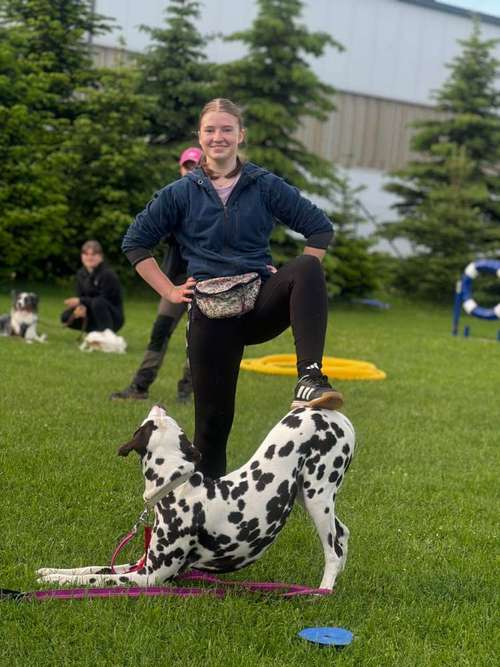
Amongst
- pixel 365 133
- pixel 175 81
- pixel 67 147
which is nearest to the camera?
pixel 67 147

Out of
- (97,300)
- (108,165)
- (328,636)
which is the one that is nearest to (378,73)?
(108,165)

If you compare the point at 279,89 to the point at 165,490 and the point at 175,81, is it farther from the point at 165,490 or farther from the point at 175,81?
the point at 165,490

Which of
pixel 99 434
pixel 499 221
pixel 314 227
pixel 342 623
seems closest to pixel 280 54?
pixel 499 221

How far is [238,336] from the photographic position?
13.8ft

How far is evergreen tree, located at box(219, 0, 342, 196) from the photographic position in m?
22.2

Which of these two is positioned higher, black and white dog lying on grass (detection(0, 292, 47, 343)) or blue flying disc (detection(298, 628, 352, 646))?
blue flying disc (detection(298, 628, 352, 646))

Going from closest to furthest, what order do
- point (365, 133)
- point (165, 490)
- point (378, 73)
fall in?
point (165, 490) < point (378, 73) < point (365, 133)

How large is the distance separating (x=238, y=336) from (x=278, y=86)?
761 inches

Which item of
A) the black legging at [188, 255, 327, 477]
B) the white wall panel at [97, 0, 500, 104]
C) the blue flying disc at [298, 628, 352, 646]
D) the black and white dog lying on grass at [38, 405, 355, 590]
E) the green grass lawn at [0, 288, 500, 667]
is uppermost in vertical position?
the white wall panel at [97, 0, 500, 104]

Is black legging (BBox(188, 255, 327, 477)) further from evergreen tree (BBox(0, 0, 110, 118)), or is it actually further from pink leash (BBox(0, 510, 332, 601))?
evergreen tree (BBox(0, 0, 110, 118))

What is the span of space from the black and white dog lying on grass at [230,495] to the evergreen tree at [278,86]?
744 inches

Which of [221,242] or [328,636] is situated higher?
[221,242]

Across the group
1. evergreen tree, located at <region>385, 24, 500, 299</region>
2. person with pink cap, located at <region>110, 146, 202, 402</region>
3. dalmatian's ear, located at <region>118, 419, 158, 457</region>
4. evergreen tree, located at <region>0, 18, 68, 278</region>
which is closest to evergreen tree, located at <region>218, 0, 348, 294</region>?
evergreen tree, located at <region>385, 24, 500, 299</region>

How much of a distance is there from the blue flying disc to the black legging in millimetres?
1046
